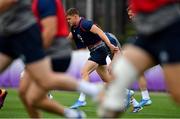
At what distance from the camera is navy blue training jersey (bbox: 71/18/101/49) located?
14.1 meters

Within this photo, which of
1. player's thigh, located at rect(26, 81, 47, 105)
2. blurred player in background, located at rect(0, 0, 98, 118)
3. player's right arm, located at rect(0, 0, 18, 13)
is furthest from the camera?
player's thigh, located at rect(26, 81, 47, 105)

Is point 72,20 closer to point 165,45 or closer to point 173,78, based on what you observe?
point 165,45

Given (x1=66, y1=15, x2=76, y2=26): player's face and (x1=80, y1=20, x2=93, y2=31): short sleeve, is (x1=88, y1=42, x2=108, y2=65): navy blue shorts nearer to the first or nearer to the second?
(x1=80, y1=20, x2=93, y2=31): short sleeve

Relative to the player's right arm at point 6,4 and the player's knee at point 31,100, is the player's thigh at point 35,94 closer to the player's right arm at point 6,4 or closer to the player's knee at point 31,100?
the player's knee at point 31,100

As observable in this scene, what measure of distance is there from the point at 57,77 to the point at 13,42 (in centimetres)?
64

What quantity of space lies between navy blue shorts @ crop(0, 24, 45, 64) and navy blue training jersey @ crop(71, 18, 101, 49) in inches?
258

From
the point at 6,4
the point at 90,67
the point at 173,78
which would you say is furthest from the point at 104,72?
the point at 173,78

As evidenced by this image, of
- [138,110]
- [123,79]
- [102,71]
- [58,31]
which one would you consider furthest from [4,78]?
[123,79]

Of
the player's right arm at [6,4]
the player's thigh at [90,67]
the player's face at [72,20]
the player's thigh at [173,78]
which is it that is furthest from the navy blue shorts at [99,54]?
the player's thigh at [173,78]

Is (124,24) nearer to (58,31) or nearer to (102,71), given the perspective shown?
(102,71)

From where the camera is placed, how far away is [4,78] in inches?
847

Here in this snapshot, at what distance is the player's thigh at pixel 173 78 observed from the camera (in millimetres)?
6117

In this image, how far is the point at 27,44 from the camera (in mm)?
7328

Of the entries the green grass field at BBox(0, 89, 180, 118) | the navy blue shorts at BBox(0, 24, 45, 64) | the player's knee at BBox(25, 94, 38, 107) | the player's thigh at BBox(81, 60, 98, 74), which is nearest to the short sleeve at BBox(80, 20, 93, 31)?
the player's thigh at BBox(81, 60, 98, 74)
